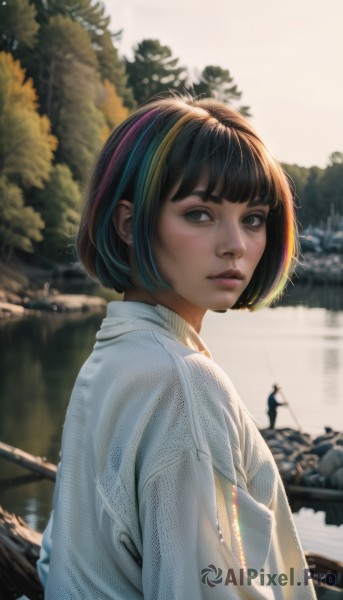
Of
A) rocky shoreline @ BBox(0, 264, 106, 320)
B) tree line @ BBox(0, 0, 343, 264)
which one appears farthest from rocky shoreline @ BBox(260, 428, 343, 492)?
tree line @ BBox(0, 0, 343, 264)

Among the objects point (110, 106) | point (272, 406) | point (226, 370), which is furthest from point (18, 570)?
point (110, 106)

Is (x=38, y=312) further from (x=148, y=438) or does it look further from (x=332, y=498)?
(x=148, y=438)

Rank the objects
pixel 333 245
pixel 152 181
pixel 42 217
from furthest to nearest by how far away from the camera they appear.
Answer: pixel 333 245 < pixel 42 217 < pixel 152 181

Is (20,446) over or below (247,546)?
below

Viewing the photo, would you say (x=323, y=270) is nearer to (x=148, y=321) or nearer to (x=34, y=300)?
(x=34, y=300)

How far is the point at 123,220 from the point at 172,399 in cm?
30

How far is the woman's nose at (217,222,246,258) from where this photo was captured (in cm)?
142

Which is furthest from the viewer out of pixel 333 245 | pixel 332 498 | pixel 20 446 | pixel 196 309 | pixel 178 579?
pixel 333 245

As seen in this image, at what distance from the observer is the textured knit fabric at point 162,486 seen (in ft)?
4.18

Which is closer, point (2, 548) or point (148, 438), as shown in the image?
point (148, 438)

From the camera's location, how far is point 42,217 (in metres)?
35.0

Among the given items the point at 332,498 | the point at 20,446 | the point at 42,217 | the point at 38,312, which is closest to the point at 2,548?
the point at 332,498

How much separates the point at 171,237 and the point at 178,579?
0.45 m

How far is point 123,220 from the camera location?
1469mm
